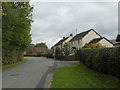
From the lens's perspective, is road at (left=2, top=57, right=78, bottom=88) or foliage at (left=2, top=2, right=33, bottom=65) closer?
road at (left=2, top=57, right=78, bottom=88)

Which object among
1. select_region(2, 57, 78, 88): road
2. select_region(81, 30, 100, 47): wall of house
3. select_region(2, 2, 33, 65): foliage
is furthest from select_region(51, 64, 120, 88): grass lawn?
select_region(81, 30, 100, 47): wall of house

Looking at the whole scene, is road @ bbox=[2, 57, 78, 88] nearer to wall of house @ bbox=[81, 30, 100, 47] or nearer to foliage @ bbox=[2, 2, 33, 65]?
foliage @ bbox=[2, 2, 33, 65]

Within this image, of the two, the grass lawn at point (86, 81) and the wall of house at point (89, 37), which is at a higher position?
the wall of house at point (89, 37)

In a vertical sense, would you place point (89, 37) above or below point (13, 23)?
above

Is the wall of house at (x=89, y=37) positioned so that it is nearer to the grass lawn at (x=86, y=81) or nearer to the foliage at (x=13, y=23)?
the foliage at (x=13, y=23)

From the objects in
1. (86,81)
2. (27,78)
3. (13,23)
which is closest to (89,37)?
(13,23)

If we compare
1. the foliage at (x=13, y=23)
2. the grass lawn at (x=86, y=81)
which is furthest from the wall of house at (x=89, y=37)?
the grass lawn at (x=86, y=81)

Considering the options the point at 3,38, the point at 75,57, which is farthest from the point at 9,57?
the point at 75,57

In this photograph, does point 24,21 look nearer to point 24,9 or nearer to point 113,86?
point 24,9

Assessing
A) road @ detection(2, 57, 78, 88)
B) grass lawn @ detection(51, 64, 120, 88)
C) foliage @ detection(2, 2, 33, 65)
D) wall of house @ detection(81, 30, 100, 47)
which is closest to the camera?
grass lawn @ detection(51, 64, 120, 88)

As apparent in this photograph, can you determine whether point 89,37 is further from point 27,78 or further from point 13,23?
point 27,78

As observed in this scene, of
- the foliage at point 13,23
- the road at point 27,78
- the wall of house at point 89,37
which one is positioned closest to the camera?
the road at point 27,78

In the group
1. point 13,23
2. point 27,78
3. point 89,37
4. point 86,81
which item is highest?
point 89,37

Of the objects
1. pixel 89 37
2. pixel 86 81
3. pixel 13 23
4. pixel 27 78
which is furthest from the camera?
pixel 89 37
